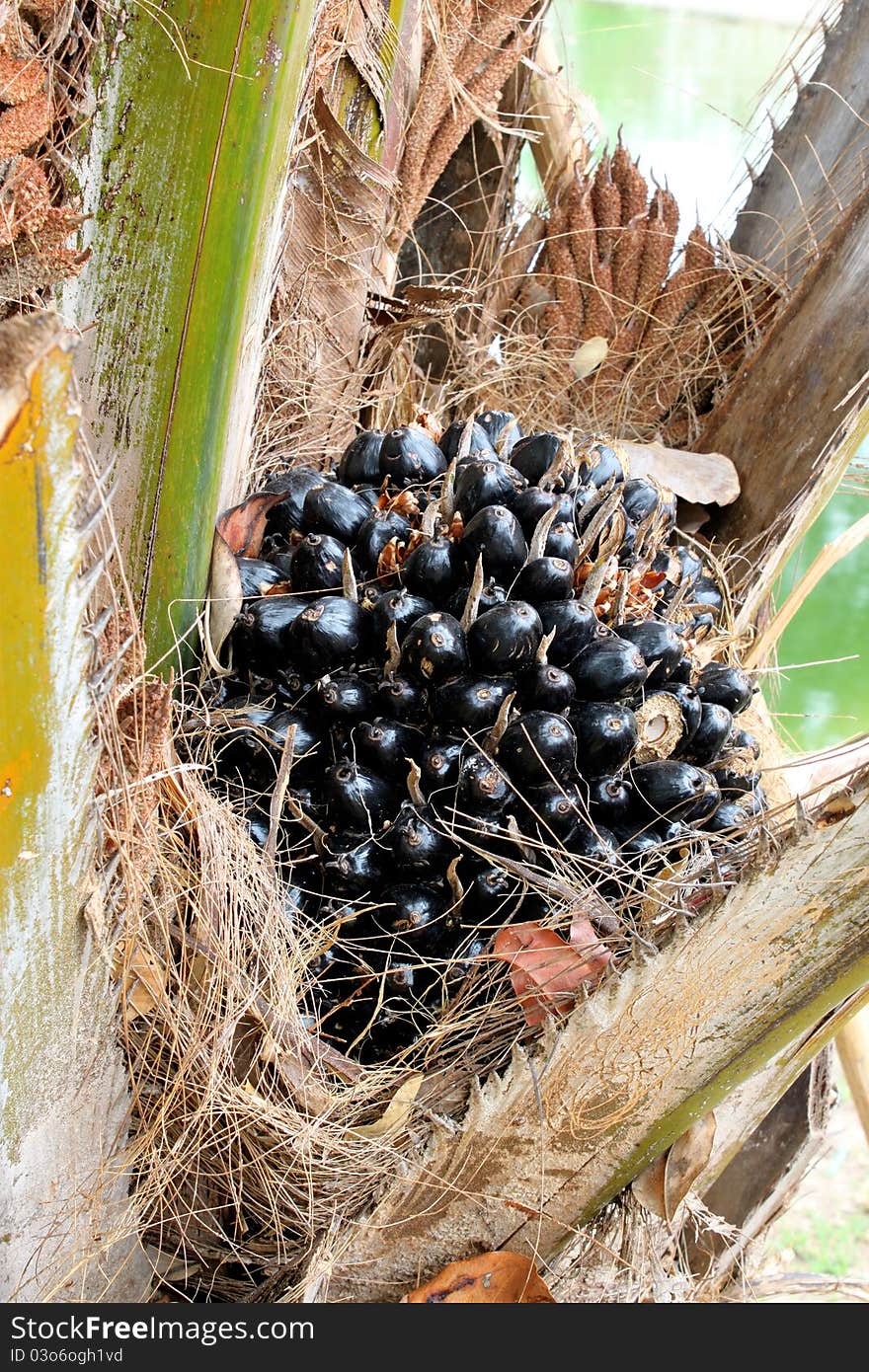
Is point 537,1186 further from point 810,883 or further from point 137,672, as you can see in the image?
point 137,672

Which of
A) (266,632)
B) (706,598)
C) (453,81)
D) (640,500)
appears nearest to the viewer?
(266,632)

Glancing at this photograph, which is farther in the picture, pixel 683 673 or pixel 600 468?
pixel 600 468

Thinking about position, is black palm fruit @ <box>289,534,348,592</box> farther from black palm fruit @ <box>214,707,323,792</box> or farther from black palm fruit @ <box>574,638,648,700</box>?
black palm fruit @ <box>574,638,648,700</box>

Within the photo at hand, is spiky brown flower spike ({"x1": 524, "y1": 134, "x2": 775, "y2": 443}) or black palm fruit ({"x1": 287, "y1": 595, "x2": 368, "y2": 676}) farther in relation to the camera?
spiky brown flower spike ({"x1": 524, "y1": 134, "x2": 775, "y2": 443})

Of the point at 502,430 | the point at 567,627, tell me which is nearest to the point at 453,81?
the point at 502,430

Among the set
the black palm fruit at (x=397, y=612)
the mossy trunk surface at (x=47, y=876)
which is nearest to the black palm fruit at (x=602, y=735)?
the black palm fruit at (x=397, y=612)

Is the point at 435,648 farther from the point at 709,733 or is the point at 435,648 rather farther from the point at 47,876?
the point at 47,876

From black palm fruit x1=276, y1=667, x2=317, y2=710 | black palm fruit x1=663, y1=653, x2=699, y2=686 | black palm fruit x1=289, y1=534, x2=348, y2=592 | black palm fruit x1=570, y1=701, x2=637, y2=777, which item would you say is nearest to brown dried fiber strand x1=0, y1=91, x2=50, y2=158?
black palm fruit x1=289, y1=534, x2=348, y2=592
